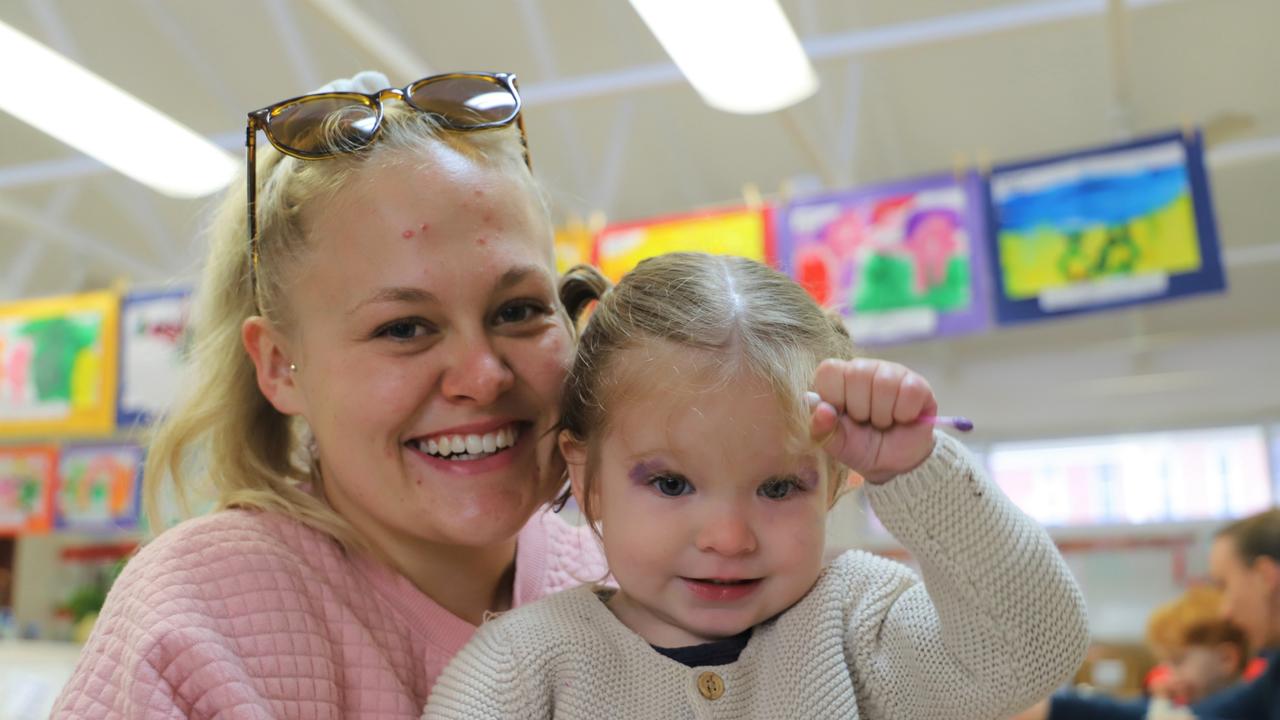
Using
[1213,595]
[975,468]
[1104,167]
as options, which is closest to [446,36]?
[1104,167]

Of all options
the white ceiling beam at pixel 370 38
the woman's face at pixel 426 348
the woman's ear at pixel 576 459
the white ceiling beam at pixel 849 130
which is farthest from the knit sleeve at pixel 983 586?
the white ceiling beam at pixel 849 130

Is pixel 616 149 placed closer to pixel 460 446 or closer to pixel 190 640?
pixel 460 446

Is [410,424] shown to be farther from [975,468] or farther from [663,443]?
[975,468]

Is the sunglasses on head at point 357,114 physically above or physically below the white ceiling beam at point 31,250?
below

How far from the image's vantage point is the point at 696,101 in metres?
10.0

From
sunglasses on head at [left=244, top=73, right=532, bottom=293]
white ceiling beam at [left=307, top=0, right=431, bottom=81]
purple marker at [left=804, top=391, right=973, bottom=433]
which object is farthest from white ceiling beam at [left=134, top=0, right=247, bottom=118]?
purple marker at [left=804, top=391, right=973, bottom=433]

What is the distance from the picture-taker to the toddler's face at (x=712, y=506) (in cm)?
135

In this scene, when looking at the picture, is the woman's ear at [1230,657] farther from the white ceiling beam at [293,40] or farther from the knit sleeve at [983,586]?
the white ceiling beam at [293,40]

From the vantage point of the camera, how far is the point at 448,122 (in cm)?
169

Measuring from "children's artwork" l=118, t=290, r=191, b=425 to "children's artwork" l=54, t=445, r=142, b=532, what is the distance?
0.73 meters

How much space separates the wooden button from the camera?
1.34 meters

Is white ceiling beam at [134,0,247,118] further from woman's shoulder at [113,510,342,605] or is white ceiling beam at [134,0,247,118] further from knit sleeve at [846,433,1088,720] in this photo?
knit sleeve at [846,433,1088,720]

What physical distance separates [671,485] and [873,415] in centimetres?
32

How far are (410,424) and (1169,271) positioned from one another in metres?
4.52
